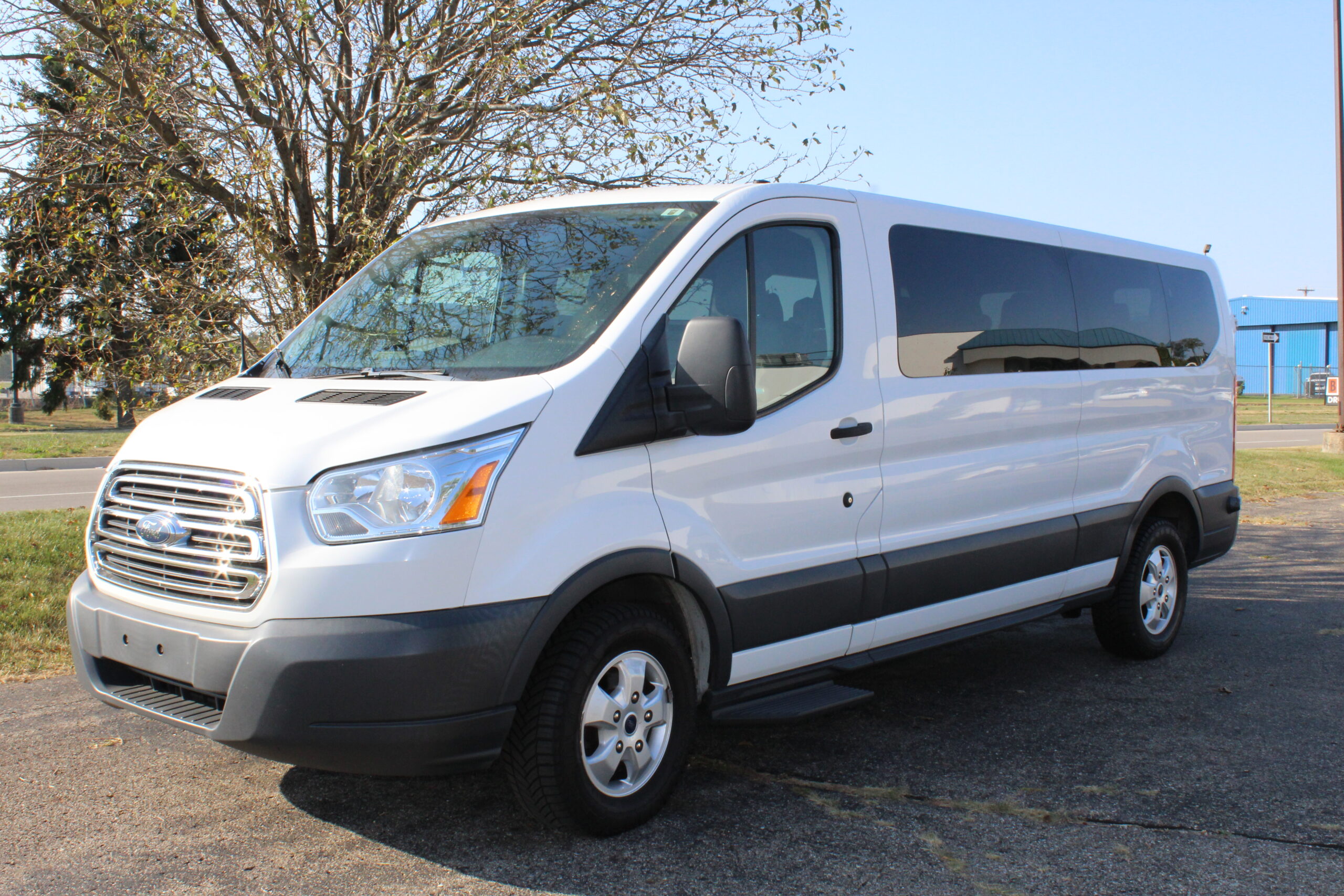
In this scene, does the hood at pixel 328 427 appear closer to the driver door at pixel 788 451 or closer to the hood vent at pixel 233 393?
the hood vent at pixel 233 393

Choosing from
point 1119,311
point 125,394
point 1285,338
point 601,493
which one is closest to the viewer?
point 601,493

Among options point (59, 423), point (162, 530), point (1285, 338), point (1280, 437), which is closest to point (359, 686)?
point (162, 530)

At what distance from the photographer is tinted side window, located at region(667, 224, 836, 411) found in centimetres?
399

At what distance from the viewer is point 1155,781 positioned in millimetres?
4250

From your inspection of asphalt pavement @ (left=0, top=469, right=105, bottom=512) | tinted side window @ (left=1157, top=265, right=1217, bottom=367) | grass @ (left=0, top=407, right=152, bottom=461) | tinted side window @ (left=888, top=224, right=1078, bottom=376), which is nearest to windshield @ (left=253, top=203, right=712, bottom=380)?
tinted side window @ (left=888, top=224, right=1078, bottom=376)

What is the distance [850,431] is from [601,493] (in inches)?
47.4

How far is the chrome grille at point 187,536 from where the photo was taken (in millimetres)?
3232

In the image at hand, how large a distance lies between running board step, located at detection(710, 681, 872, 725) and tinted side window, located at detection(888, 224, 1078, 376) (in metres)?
1.30

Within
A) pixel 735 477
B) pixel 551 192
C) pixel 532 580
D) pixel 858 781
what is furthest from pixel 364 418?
pixel 551 192

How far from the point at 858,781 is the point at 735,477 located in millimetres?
1286

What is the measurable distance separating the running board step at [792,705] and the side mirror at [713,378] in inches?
40.0

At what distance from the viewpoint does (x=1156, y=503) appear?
6332mm

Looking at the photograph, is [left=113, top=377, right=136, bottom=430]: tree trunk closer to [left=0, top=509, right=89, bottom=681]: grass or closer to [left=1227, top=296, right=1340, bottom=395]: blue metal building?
[left=0, top=509, right=89, bottom=681]: grass

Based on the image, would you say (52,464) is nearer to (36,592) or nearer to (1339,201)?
(36,592)
